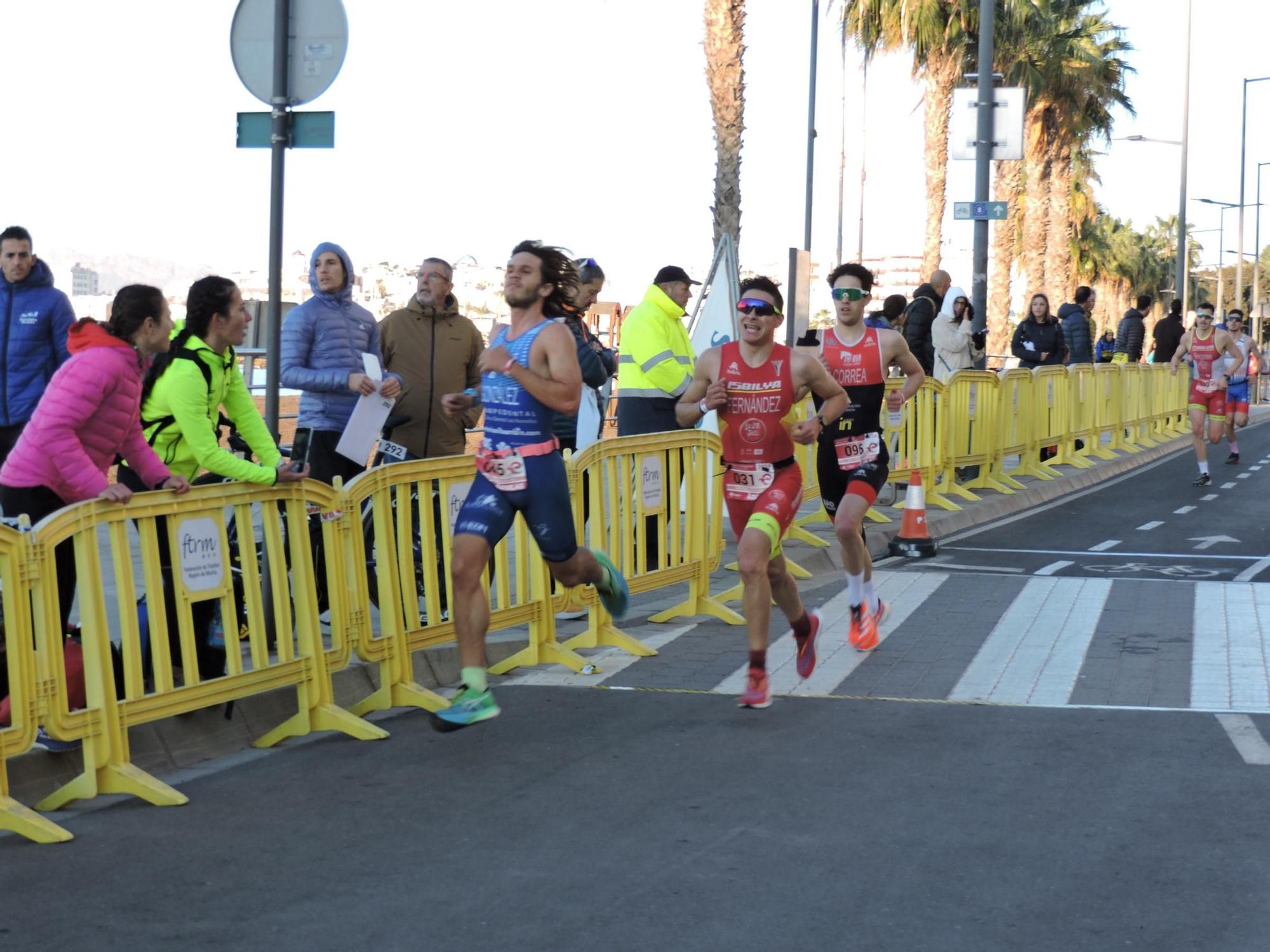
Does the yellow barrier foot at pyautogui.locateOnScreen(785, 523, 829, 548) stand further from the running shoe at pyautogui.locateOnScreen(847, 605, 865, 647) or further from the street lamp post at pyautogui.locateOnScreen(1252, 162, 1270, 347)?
the street lamp post at pyautogui.locateOnScreen(1252, 162, 1270, 347)

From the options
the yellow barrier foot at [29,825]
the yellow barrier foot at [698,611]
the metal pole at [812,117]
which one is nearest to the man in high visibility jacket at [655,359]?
the yellow barrier foot at [698,611]

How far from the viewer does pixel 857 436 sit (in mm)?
9172

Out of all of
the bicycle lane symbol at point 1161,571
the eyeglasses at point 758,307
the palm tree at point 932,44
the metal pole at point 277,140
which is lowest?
the bicycle lane symbol at point 1161,571

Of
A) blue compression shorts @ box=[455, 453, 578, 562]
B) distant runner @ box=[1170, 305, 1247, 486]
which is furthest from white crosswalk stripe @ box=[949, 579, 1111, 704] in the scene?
distant runner @ box=[1170, 305, 1247, 486]

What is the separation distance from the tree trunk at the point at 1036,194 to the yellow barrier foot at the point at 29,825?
41.9 metres

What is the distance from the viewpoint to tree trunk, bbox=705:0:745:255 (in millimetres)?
22531

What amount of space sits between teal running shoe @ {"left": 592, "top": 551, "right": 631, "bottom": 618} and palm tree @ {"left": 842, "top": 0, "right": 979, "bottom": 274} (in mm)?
31620

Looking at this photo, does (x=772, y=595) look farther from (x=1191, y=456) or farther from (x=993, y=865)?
(x=1191, y=456)

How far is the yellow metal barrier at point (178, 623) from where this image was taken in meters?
5.76

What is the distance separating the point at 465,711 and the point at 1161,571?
24.1 feet


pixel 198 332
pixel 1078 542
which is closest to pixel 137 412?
pixel 198 332

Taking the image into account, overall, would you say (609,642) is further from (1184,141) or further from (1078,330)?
(1184,141)

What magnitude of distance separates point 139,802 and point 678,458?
181 inches

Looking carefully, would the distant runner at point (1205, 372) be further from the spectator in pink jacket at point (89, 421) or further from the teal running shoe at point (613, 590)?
the spectator in pink jacket at point (89, 421)
